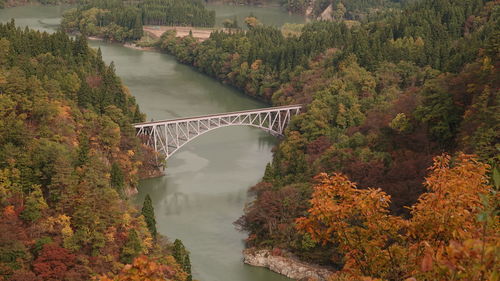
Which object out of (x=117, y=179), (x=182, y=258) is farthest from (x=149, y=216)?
(x=117, y=179)

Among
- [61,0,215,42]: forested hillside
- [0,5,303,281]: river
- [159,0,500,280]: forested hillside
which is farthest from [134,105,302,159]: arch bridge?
[61,0,215,42]: forested hillside

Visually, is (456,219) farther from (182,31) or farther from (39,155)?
(182,31)

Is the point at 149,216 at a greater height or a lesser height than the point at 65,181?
lesser

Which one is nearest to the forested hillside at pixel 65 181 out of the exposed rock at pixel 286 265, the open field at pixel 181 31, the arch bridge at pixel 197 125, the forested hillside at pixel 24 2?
the arch bridge at pixel 197 125

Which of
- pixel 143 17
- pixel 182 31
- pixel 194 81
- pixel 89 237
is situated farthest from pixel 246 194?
pixel 143 17

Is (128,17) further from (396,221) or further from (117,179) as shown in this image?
(396,221)
